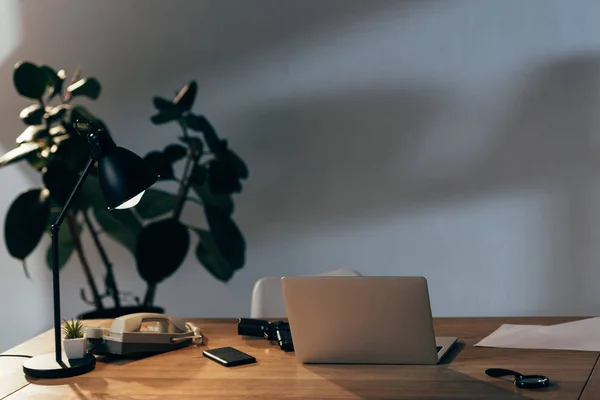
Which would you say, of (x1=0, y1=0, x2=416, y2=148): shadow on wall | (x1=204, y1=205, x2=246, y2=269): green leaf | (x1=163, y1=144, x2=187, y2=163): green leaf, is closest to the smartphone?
(x1=204, y1=205, x2=246, y2=269): green leaf

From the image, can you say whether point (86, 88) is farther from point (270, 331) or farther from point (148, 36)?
point (270, 331)

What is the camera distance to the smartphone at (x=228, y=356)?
1.81 metres

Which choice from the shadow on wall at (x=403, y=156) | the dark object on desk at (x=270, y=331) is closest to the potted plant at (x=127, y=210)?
the shadow on wall at (x=403, y=156)

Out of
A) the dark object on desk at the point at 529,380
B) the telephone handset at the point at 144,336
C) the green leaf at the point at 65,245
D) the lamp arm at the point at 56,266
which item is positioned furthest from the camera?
the green leaf at the point at 65,245

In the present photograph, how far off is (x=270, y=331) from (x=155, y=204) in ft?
5.32

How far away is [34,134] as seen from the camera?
10.6 feet

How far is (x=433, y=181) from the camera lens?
145 inches

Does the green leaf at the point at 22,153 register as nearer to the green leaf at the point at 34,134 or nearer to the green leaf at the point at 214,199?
the green leaf at the point at 34,134

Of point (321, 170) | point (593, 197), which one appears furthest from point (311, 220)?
point (593, 197)

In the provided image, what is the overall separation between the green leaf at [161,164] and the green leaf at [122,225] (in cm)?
23

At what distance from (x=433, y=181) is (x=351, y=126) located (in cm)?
47

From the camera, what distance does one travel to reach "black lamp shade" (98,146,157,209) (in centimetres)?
169

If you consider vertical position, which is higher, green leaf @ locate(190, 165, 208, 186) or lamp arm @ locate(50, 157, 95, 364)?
green leaf @ locate(190, 165, 208, 186)

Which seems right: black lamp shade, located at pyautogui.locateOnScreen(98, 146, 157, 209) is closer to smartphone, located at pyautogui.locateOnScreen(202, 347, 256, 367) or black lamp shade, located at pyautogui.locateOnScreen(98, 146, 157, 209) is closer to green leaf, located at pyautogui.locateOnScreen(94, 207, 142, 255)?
smartphone, located at pyautogui.locateOnScreen(202, 347, 256, 367)
